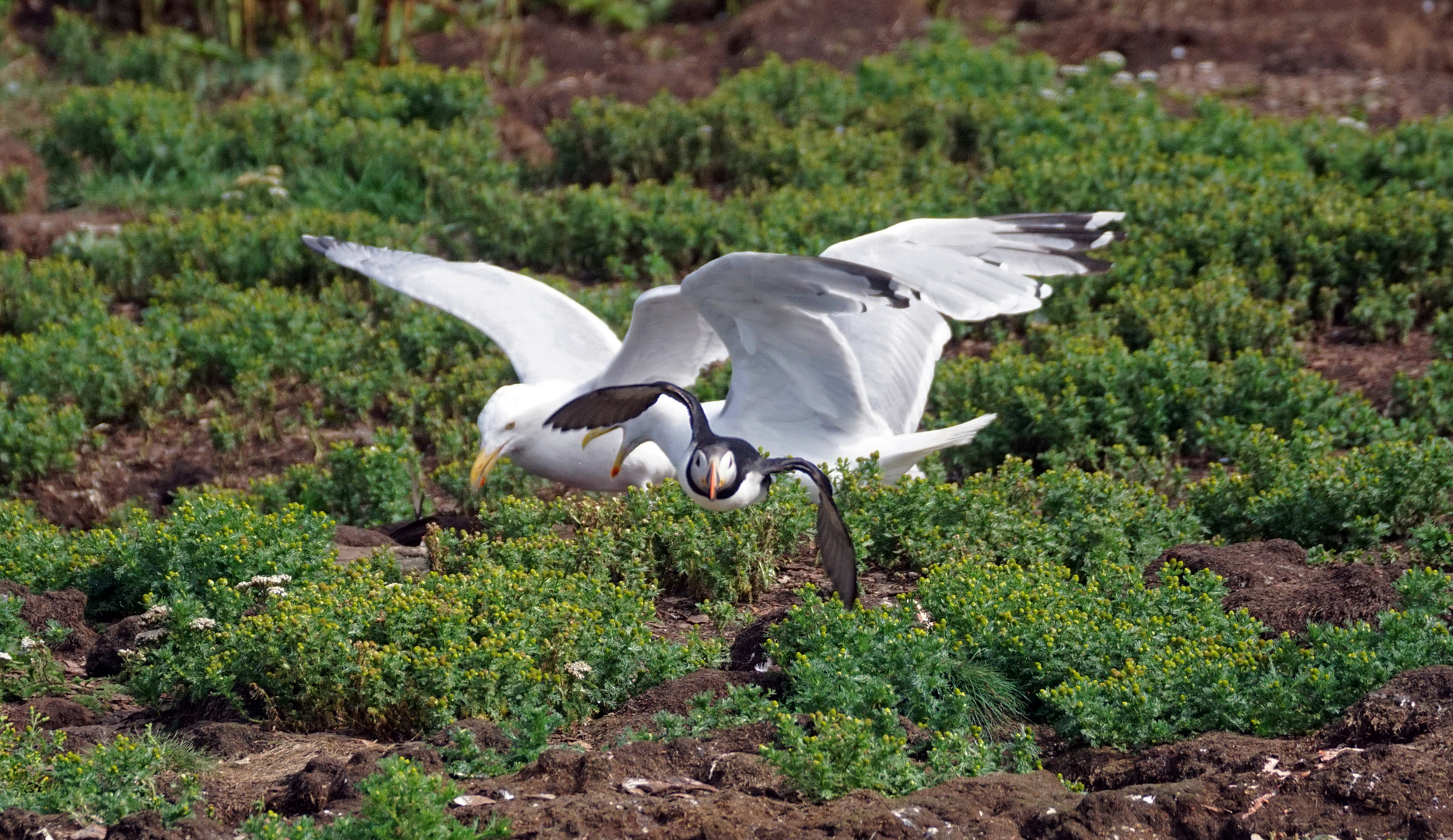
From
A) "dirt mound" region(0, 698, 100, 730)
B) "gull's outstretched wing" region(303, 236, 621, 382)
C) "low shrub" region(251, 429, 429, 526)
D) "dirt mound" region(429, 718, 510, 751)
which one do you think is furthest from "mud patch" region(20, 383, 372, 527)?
"dirt mound" region(429, 718, 510, 751)

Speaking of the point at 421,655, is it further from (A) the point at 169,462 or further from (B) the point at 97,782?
(A) the point at 169,462

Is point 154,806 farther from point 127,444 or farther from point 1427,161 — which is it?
point 1427,161

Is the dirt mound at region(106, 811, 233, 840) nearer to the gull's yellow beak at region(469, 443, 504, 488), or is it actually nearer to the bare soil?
the bare soil

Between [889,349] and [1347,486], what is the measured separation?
5.86 feet

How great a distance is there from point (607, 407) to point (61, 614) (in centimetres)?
189

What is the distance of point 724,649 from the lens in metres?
4.36

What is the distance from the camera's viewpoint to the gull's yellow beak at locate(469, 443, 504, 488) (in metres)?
5.88

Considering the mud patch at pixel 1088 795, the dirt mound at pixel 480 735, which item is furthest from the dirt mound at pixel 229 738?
the mud patch at pixel 1088 795

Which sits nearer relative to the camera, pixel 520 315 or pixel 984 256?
pixel 984 256

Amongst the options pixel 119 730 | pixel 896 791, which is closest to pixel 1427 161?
pixel 896 791


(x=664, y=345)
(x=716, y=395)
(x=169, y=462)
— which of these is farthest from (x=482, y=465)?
(x=169, y=462)

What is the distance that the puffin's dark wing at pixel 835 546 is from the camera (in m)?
4.06

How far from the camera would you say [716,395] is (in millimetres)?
7137

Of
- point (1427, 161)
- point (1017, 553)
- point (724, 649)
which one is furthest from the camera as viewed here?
point (1427, 161)
